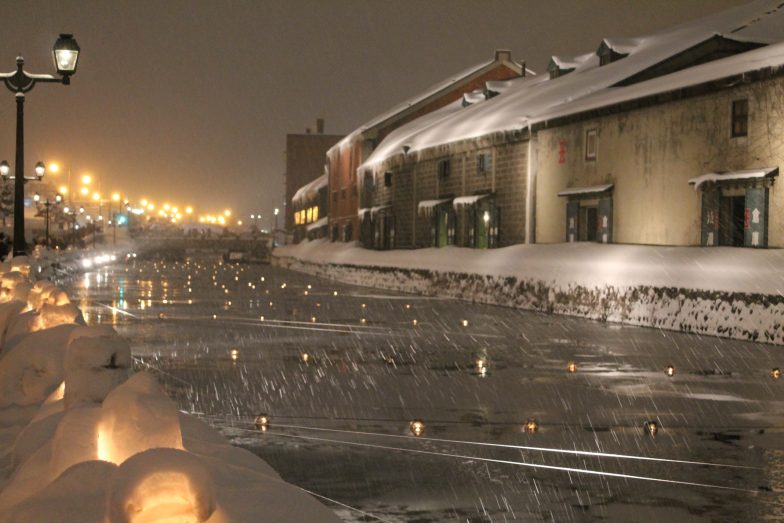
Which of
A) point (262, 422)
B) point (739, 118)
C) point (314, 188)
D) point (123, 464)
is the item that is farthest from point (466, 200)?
point (314, 188)

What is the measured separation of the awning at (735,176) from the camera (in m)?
25.2

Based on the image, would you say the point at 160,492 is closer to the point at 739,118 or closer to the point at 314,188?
the point at 739,118

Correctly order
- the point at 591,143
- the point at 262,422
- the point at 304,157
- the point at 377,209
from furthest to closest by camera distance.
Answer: the point at 304,157, the point at 377,209, the point at 591,143, the point at 262,422

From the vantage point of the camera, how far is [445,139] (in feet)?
142

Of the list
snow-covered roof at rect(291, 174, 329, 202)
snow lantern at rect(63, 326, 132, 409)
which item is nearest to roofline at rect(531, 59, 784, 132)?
snow lantern at rect(63, 326, 132, 409)

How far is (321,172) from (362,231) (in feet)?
201

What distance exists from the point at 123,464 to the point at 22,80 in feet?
65.9

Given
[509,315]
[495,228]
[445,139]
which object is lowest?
[509,315]

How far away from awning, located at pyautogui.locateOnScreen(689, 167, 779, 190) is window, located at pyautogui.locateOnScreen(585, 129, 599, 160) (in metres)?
5.56

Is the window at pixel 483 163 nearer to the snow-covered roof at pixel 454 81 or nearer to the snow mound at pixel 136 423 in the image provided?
the snow-covered roof at pixel 454 81

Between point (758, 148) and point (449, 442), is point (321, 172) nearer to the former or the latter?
point (758, 148)

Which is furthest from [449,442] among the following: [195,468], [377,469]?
[195,468]

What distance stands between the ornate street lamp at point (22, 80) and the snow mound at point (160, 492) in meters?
18.1

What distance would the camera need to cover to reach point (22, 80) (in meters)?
22.0
